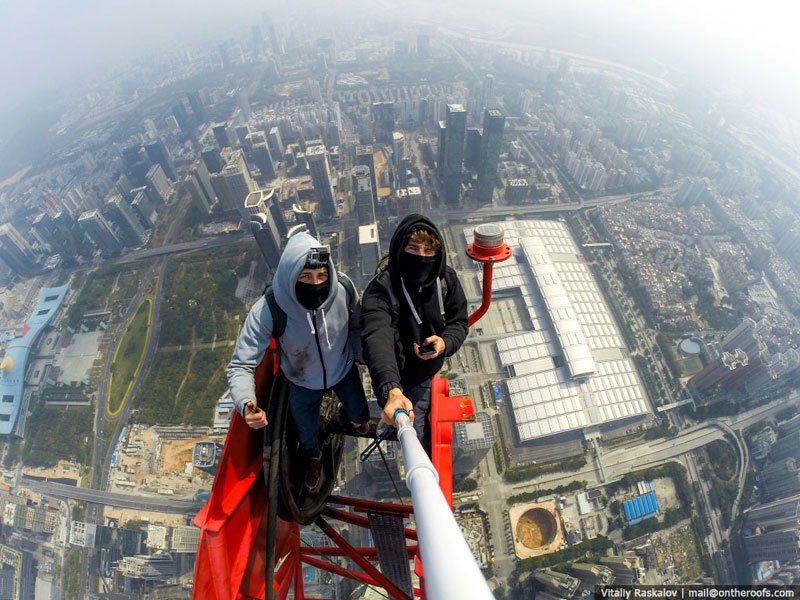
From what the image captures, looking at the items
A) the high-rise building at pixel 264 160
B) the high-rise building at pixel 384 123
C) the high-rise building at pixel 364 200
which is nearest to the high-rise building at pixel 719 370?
the high-rise building at pixel 364 200

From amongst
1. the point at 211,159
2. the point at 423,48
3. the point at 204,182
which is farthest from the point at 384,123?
the point at 423,48

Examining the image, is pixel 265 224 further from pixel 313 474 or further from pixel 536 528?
pixel 536 528

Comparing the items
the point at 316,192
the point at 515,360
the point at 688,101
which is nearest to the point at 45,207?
the point at 316,192

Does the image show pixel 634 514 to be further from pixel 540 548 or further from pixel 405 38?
pixel 405 38

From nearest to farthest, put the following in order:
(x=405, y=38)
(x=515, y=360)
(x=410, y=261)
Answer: (x=410, y=261), (x=515, y=360), (x=405, y=38)

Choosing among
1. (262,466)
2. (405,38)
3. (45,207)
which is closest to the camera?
(262,466)

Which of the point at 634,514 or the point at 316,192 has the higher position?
the point at 316,192

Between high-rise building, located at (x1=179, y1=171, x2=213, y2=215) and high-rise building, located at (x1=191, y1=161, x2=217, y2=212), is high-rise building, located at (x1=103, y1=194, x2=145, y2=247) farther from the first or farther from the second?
Result: high-rise building, located at (x1=191, y1=161, x2=217, y2=212)
